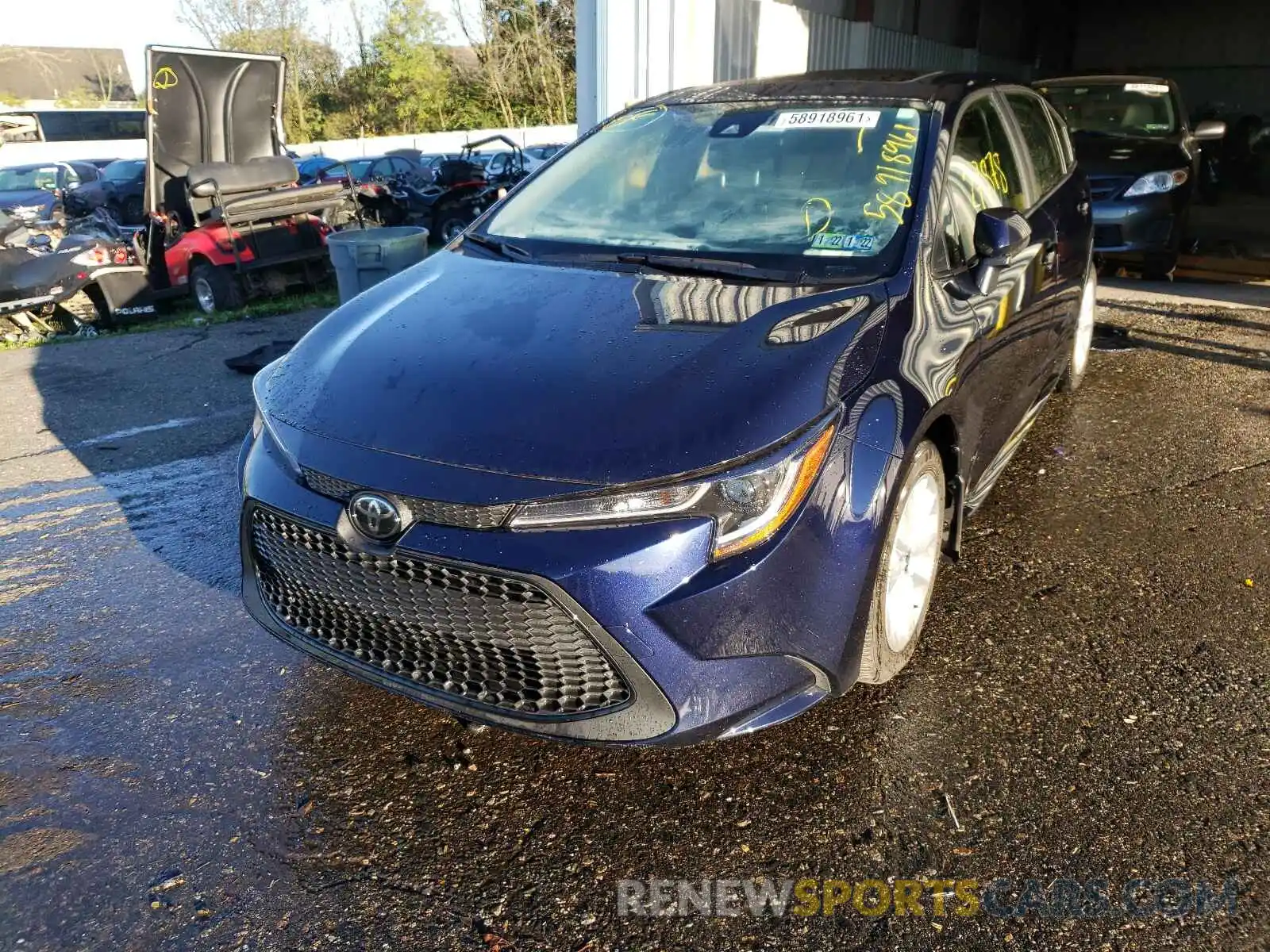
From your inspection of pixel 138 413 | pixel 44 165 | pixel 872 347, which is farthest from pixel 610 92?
pixel 44 165

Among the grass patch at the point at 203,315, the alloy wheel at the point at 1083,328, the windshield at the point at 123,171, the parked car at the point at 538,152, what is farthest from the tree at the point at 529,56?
the alloy wheel at the point at 1083,328

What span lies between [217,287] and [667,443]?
8.38 meters

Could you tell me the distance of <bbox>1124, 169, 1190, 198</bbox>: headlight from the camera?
314 inches

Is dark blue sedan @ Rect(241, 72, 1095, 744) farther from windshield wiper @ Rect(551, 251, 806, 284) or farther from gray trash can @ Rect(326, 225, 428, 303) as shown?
gray trash can @ Rect(326, 225, 428, 303)

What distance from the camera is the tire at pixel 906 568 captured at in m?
2.48

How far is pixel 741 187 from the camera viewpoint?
11.0 feet

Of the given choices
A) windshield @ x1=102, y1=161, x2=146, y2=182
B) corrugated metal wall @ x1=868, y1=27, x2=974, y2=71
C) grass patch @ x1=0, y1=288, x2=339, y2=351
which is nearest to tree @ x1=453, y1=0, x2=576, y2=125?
windshield @ x1=102, y1=161, x2=146, y2=182

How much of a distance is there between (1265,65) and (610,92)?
1972cm

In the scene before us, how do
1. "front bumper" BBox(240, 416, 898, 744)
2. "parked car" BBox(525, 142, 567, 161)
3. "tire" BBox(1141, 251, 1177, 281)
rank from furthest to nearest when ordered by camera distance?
"parked car" BBox(525, 142, 567, 161)
"tire" BBox(1141, 251, 1177, 281)
"front bumper" BBox(240, 416, 898, 744)

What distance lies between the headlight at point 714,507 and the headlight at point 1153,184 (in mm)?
7353

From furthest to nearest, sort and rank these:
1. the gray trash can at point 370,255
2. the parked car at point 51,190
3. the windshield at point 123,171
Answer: the windshield at point 123,171 → the parked car at point 51,190 → the gray trash can at point 370,255

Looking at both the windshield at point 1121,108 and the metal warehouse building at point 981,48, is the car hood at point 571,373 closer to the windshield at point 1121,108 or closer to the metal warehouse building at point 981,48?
the metal warehouse building at point 981,48

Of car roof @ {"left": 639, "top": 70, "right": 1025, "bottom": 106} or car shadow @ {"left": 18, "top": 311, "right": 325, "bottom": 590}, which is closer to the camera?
car roof @ {"left": 639, "top": 70, "right": 1025, "bottom": 106}

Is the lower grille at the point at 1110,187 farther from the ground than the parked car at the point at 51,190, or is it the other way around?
the lower grille at the point at 1110,187
